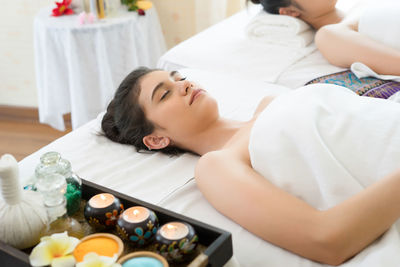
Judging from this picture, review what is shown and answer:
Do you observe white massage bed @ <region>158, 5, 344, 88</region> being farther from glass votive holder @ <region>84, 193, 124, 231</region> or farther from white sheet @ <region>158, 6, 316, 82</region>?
glass votive holder @ <region>84, 193, 124, 231</region>

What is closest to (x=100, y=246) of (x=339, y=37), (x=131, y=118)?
(x=131, y=118)

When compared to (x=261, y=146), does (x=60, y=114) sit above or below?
below

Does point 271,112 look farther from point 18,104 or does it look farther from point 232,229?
point 18,104

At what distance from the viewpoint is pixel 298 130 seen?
1104mm

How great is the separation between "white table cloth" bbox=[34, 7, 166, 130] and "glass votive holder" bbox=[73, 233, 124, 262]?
1.64 m

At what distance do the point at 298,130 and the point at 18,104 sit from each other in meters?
2.62

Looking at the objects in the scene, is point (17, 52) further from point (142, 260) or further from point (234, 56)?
point (142, 260)

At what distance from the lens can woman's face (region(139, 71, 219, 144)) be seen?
136 centimetres

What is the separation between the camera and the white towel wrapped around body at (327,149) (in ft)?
3.40

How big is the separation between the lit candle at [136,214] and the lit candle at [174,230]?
0.05 meters

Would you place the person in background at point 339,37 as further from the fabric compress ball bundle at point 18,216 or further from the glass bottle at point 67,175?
the fabric compress ball bundle at point 18,216

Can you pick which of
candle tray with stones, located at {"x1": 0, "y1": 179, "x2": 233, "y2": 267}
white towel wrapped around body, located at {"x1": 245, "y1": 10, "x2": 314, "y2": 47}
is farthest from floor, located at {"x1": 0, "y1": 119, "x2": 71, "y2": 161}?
candle tray with stones, located at {"x1": 0, "y1": 179, "x2": 233, "y2": 267}

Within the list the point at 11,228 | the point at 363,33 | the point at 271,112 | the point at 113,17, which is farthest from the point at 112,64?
the point at 11,228

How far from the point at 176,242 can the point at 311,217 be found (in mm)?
301
